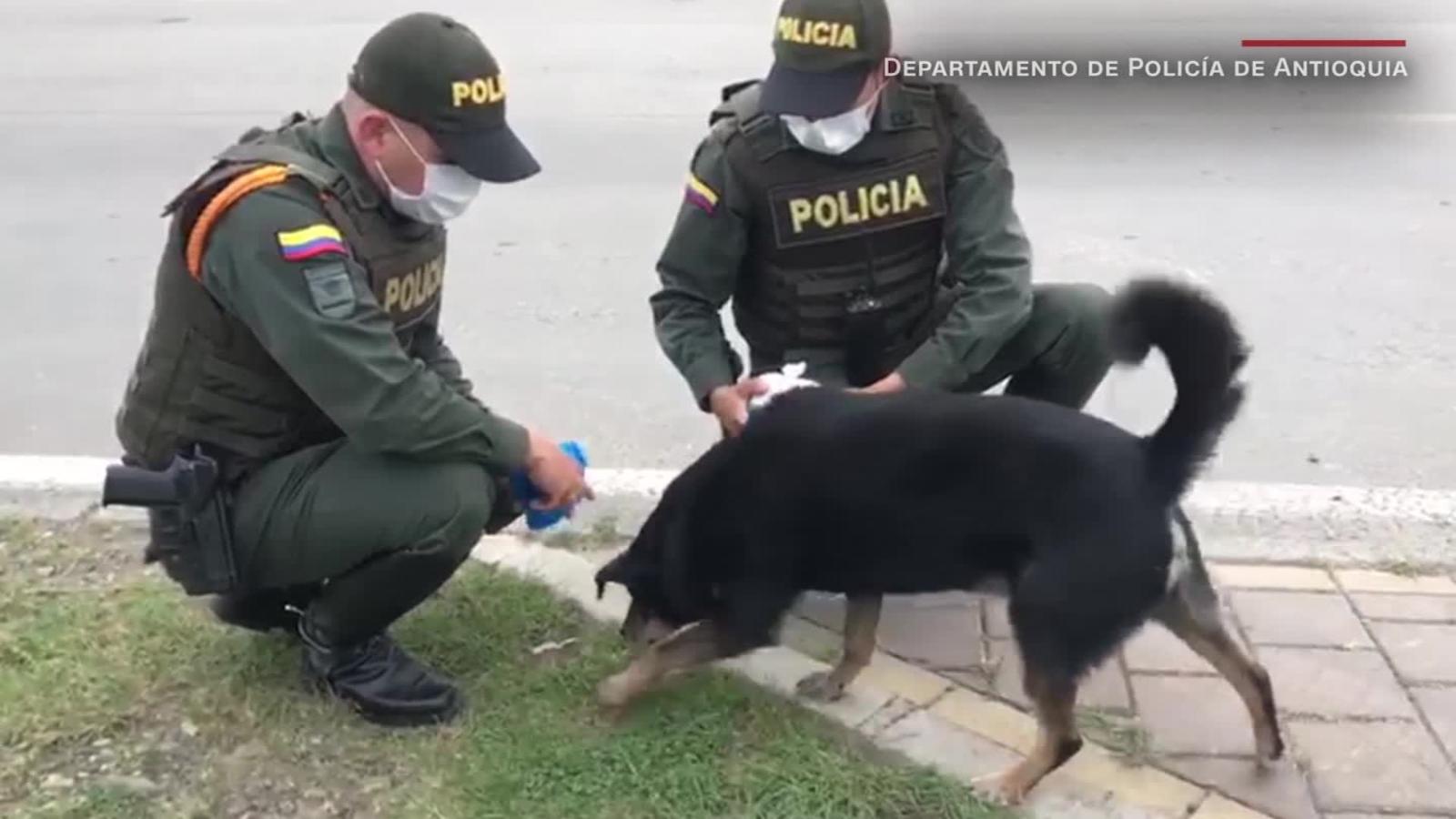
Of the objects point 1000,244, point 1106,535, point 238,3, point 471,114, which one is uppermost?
point 471,114

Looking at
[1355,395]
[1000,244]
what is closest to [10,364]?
[1000,244]

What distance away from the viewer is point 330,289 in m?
2.54

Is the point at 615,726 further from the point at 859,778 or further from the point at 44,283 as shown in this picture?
the point at 44,283

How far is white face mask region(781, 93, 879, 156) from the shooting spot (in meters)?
3.17

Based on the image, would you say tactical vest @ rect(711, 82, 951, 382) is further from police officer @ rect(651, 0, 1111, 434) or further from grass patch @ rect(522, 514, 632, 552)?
grass patch @ rect(522, 514, 632, 552)

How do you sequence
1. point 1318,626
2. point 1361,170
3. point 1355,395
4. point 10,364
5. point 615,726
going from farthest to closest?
point 1361,170 → point 10,364 → point 1355,395 → point 1318,626 → point 615,726

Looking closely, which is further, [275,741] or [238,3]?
[238,3]

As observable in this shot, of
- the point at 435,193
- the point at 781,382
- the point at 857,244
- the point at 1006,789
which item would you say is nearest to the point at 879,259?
the point at 857,244

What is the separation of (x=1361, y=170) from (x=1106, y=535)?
5.43 meters

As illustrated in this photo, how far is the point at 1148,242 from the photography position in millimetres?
6148

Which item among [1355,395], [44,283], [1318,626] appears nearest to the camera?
[1318,626]

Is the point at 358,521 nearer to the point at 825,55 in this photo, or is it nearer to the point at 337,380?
the point at 337,380

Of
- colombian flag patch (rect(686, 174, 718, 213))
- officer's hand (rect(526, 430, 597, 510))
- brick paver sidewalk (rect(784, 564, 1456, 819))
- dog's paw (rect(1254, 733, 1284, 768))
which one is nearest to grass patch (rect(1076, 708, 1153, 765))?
brick paver sidewalk (rect(784, 564, 1456, 819))

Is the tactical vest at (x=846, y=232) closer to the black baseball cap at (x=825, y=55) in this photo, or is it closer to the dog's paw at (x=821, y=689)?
the black baseball cap at (x=825, y=55)
